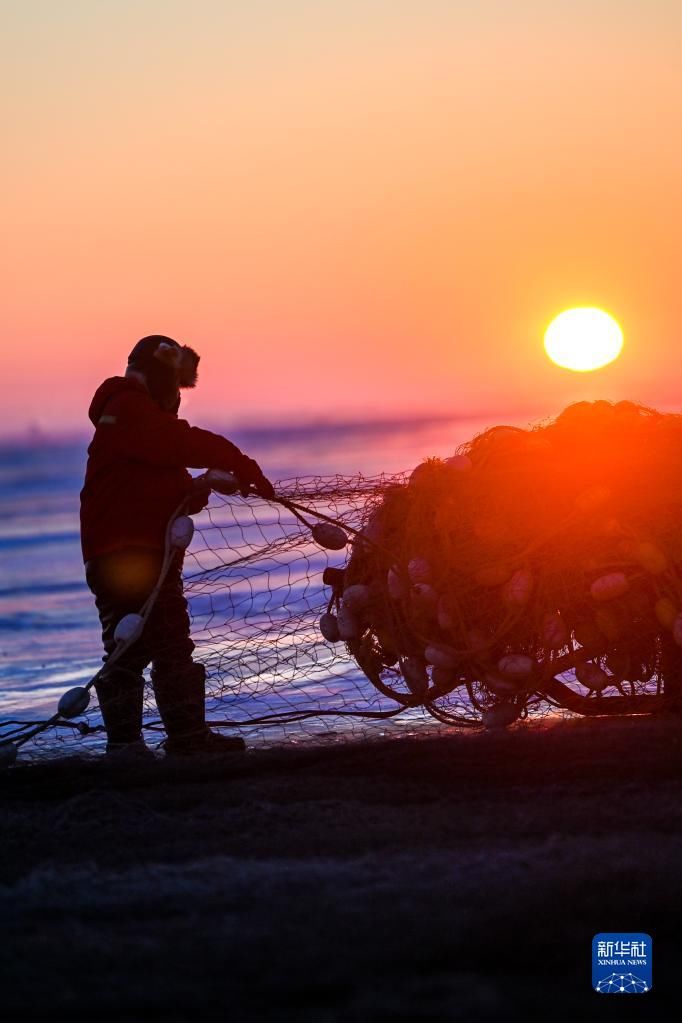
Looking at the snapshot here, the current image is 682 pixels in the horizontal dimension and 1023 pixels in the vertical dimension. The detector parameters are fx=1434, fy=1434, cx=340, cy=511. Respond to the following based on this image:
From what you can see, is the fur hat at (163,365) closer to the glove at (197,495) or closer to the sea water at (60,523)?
the glove at (197,495)

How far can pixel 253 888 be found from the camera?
12.6 ft

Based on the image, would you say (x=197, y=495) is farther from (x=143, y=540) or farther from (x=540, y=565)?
(x=540, y=565)

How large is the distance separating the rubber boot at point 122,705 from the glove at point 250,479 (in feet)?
3.25

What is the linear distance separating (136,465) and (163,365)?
528mm

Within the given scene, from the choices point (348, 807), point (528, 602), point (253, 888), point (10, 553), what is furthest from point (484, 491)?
point (10, 553)

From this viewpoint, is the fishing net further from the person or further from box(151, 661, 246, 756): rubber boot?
box(151, 661, 246, 756): rubber boot

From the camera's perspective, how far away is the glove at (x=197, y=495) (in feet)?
21.6

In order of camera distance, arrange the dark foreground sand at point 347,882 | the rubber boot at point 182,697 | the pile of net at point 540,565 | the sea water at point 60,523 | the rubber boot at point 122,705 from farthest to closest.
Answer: the sea water at point 60,523
the rubber boot at point 182,697
the rubber boot at point 122,705
the pile of net at point 540,565
the dark foreground sand at point 347,882

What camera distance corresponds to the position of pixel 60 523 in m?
23.3

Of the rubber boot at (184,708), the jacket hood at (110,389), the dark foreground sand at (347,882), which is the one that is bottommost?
the dark foreground sand at (347,882)

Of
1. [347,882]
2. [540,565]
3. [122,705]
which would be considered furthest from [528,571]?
[347,882]

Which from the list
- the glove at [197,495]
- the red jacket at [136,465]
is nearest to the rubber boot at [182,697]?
the red jacket at [136,465]

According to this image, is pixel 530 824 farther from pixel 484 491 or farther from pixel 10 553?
pixel 10 553

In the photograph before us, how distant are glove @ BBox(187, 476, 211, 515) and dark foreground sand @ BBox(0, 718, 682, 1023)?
54.0 inches
